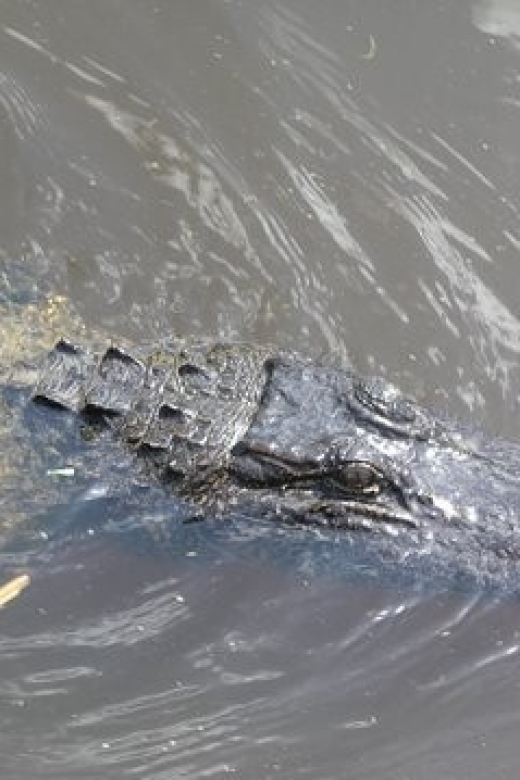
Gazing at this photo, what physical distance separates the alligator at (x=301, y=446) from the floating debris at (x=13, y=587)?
2.18ft

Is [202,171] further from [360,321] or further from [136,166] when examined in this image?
[360,321]

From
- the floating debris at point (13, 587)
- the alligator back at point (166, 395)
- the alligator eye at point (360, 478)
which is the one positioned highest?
the alligator eye at point (360, 478)

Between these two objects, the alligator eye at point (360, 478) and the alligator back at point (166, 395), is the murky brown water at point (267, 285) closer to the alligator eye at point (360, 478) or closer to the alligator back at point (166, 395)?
the alligator eye at point (360, 478)

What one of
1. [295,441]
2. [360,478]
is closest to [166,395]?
[295,441]

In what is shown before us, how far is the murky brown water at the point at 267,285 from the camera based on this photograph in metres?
4.80

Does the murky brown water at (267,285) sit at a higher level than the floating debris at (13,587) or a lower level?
higher

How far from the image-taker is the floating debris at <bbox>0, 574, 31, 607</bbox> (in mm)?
4941

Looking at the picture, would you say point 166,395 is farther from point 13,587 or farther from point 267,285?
point 267,285

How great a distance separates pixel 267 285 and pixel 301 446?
6.27ft

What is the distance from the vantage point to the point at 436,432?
507cm

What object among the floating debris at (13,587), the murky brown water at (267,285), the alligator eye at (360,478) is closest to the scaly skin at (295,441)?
the alligator eye at (360,478)

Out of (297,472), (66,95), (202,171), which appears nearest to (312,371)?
(297,472)

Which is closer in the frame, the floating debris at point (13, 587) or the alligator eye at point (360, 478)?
the alligator eye at point (360, 478)

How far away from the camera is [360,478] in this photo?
482 centimetres
